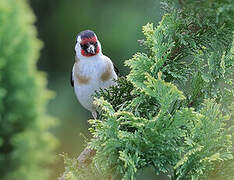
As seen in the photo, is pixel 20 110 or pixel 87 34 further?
pixel 87 34

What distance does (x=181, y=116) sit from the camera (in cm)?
116

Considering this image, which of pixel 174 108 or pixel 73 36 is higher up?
pixel 73 36

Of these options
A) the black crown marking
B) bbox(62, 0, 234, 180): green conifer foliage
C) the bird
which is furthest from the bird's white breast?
bbox(62, 0, 234, 180): green conifer foliage

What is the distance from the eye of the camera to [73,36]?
4.09m

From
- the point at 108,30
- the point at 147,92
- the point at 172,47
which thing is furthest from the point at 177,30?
the point at 108,30

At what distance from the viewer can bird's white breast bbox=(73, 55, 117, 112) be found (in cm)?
237

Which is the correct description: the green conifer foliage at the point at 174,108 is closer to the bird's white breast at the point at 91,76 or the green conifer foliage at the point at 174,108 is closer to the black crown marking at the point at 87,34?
the bird's white breast at the point at 91,76

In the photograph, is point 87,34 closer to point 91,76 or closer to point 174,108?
point 91,76

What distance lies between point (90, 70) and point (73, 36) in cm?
174

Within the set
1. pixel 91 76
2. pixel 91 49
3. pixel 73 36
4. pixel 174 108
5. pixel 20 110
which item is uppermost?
pixel 73 36

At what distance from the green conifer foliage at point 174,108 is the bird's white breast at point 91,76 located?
1.03 m

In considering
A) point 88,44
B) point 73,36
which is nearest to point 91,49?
point 88,44

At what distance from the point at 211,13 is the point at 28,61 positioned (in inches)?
18.1

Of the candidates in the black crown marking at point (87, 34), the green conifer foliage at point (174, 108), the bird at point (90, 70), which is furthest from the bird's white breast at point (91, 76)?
the green conifer foliage at point (174, 108)
